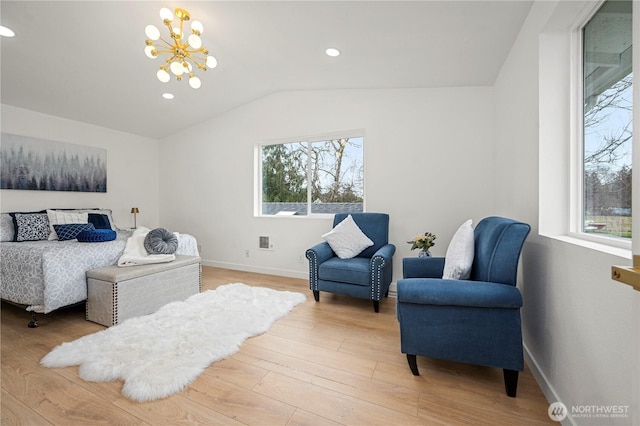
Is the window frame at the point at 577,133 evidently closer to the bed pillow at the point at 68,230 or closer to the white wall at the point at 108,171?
the bed pillow at the point at 68,230

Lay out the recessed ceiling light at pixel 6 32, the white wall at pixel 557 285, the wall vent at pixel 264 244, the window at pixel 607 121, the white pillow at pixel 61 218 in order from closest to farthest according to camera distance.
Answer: the white wall at pixel 557 285, the window at pixel 607 121, the recessed ceiling light at pixel 6 32, the white pillow at pixel 61 218, the wall vent at pixel 264 244

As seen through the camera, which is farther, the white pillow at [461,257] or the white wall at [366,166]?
the white wall at [366,166]

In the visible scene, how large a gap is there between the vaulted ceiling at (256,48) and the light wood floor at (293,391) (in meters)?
2.56

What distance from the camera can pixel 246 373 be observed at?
1729mm

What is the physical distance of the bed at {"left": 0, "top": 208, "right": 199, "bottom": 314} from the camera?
7.48 feet

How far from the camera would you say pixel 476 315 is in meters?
1.53

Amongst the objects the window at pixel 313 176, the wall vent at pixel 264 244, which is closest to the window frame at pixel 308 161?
the window at pixel 313 176

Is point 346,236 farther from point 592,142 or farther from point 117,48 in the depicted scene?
point 117,48

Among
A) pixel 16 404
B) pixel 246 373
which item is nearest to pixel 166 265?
pixel 16 404

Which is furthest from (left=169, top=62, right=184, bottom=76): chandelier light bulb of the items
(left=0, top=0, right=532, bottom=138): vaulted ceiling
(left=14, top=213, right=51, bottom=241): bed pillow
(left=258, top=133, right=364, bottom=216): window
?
(left=14, top=213, right=51, bottom=241): bed pillow

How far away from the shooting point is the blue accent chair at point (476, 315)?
58.6 inches

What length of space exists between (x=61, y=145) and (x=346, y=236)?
457 centimetres

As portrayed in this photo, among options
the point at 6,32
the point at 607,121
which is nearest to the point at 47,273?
the point at 6,32

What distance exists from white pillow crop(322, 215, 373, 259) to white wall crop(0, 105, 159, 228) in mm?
4020
